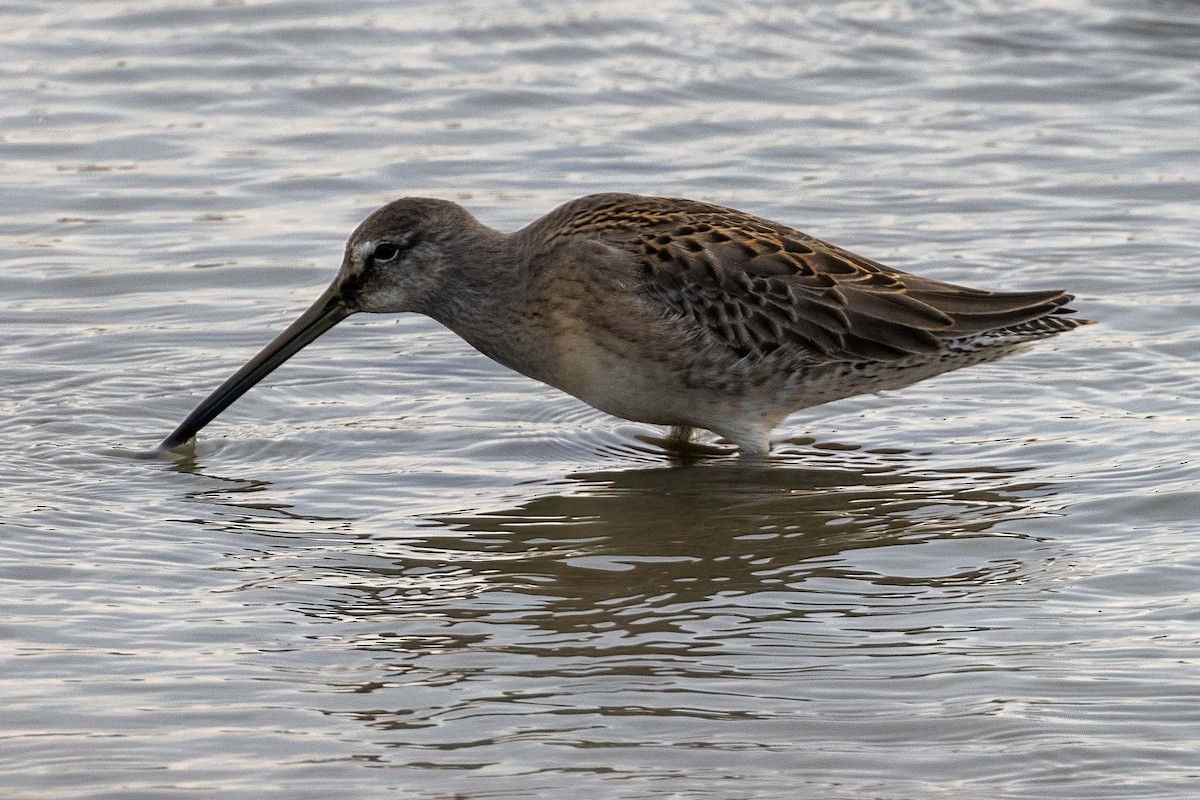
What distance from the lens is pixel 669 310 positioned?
639 cm

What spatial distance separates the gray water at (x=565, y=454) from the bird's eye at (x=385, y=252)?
0.56m

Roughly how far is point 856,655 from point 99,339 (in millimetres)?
3692

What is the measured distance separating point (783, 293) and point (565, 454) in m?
0.93

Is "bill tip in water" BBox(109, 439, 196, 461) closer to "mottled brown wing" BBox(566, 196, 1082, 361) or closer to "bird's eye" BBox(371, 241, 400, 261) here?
"bird's eye" BBox(371, 241, 400, 261)

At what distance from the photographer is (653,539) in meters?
5.64

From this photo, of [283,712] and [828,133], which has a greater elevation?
[828,133]

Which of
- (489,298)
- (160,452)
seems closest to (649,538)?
(489,298)

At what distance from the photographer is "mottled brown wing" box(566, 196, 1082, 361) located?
254 inches

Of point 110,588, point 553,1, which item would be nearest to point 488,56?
point 553,1

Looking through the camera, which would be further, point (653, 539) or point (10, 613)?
point (653, 539)

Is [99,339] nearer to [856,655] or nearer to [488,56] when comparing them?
[856,655]

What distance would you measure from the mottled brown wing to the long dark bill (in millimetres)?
920

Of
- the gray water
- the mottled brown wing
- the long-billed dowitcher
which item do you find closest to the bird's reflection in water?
the gray water

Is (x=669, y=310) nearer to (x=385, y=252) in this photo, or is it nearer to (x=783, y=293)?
(x=783, y=293)
